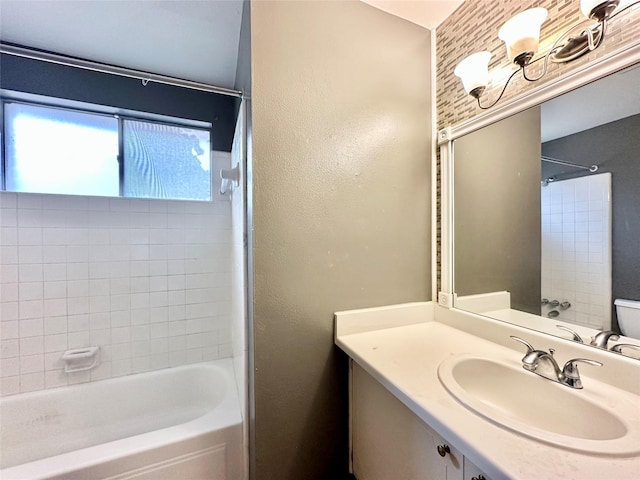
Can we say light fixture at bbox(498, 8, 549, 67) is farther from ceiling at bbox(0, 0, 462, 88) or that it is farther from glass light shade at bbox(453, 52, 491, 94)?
ceiling at bbox(0, 0, 462, 88)

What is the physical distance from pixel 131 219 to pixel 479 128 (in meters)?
2.20

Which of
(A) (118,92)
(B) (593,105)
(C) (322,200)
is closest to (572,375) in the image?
(B) (593,105)

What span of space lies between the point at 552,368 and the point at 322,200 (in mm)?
995

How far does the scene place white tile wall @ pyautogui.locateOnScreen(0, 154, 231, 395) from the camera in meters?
1.61

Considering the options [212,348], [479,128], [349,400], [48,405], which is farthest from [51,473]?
[479,128]

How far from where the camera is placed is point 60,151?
5.74 ft

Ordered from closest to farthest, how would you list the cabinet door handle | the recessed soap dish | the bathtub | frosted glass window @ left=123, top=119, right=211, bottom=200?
the cabinet door handle < the bathtub < the recessed soap dish < frosted glass window @ left=123, top=119, right=211, bottom=200

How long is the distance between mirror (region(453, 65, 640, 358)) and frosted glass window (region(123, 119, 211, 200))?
1.82 meters

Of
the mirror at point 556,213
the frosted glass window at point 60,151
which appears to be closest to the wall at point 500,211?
the mirror at point 556,213

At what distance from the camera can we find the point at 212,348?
2053 mm

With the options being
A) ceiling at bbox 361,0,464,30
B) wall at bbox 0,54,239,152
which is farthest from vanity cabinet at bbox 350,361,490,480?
wall at bbox 0,54,239,152

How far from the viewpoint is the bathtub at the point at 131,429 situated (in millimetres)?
1125

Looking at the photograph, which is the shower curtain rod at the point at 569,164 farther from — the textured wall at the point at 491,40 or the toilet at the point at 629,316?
the toilet at the point at 629,316

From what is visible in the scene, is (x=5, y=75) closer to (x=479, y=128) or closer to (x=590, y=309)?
(x=479, y=128)
